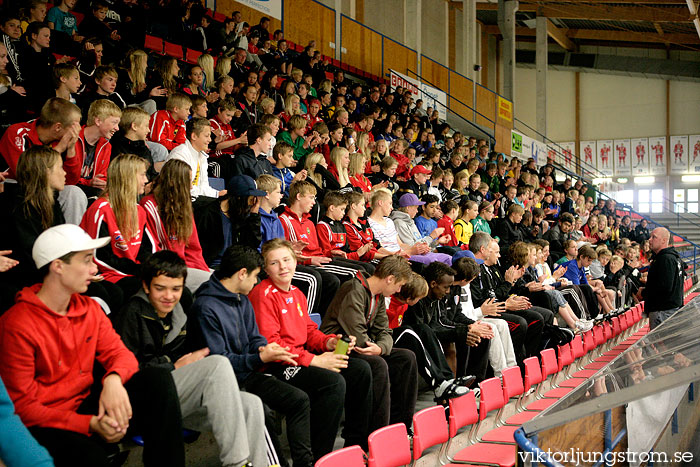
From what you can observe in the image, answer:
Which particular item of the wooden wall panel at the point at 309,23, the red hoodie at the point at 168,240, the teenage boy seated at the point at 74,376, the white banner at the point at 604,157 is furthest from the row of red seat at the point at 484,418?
the white banner at the point at 604,157

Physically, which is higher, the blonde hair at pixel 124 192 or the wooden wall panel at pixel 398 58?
the wooden wall panel at pixel 398 58

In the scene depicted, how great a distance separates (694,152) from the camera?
2250 cm

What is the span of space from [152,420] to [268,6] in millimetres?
10755

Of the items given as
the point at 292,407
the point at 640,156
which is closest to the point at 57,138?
the point at 292,407

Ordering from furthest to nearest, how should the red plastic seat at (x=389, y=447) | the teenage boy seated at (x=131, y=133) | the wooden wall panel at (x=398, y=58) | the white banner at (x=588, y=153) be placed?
the white banner at (x=588, y=153) → the wooden wall panel at (x=398, y=58) → the teenage boy seated at (x=131, y=133) → the red plastic seat at (x=389, y=447)

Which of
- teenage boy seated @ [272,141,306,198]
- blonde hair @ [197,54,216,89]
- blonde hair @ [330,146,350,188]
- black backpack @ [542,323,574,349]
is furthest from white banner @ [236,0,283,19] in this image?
black backpack @ [542,323,574,349]

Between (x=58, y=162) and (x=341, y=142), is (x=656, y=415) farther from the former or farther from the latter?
(x=341, y=142)

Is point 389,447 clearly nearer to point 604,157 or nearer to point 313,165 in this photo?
point 313,165

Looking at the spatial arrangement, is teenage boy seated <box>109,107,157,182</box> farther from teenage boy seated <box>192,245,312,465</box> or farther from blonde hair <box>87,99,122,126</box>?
teenage boy seated <box>192,245,312,465</box>

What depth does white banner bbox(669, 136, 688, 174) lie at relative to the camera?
22.7 m

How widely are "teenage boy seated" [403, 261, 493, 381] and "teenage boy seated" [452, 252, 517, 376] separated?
142 millimetres

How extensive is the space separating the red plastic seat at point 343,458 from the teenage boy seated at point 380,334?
921 millimetres

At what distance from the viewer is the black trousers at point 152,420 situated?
7.25 feet

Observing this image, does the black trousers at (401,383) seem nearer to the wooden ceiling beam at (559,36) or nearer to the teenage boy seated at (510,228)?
the teenage boy seated at (510,228)
